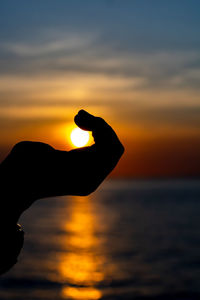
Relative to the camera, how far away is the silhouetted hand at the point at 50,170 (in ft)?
7.11

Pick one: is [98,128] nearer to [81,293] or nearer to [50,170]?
[50,170]

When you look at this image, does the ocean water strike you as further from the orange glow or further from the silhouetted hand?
the silhouetted hand

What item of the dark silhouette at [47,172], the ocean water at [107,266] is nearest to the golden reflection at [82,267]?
the ocean water at [107,266]

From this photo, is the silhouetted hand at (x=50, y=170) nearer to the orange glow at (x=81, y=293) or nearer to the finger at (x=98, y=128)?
the finger at (x=98, y=128)

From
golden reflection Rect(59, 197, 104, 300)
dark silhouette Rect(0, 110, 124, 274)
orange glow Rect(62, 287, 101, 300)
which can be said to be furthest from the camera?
golden reflection Rect(59, 197, 104, 300)

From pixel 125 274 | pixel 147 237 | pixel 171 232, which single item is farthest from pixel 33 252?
pixel 171 232

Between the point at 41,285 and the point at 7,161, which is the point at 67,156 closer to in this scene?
the point at 7,161

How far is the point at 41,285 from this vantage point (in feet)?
144

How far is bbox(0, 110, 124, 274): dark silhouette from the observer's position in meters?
2.17

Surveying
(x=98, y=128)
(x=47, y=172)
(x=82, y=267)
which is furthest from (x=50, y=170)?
(x=82, y=267)

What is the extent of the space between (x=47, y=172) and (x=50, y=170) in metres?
0.02

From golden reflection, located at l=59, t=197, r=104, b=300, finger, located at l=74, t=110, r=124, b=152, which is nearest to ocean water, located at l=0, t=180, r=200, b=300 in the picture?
golden reflection, located at l=59, t=197, r=104, b=300

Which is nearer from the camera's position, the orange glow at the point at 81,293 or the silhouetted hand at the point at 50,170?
the silhouetted hand at the point at 50,170

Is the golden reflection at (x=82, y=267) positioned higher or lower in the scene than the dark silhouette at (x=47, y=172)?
higher
